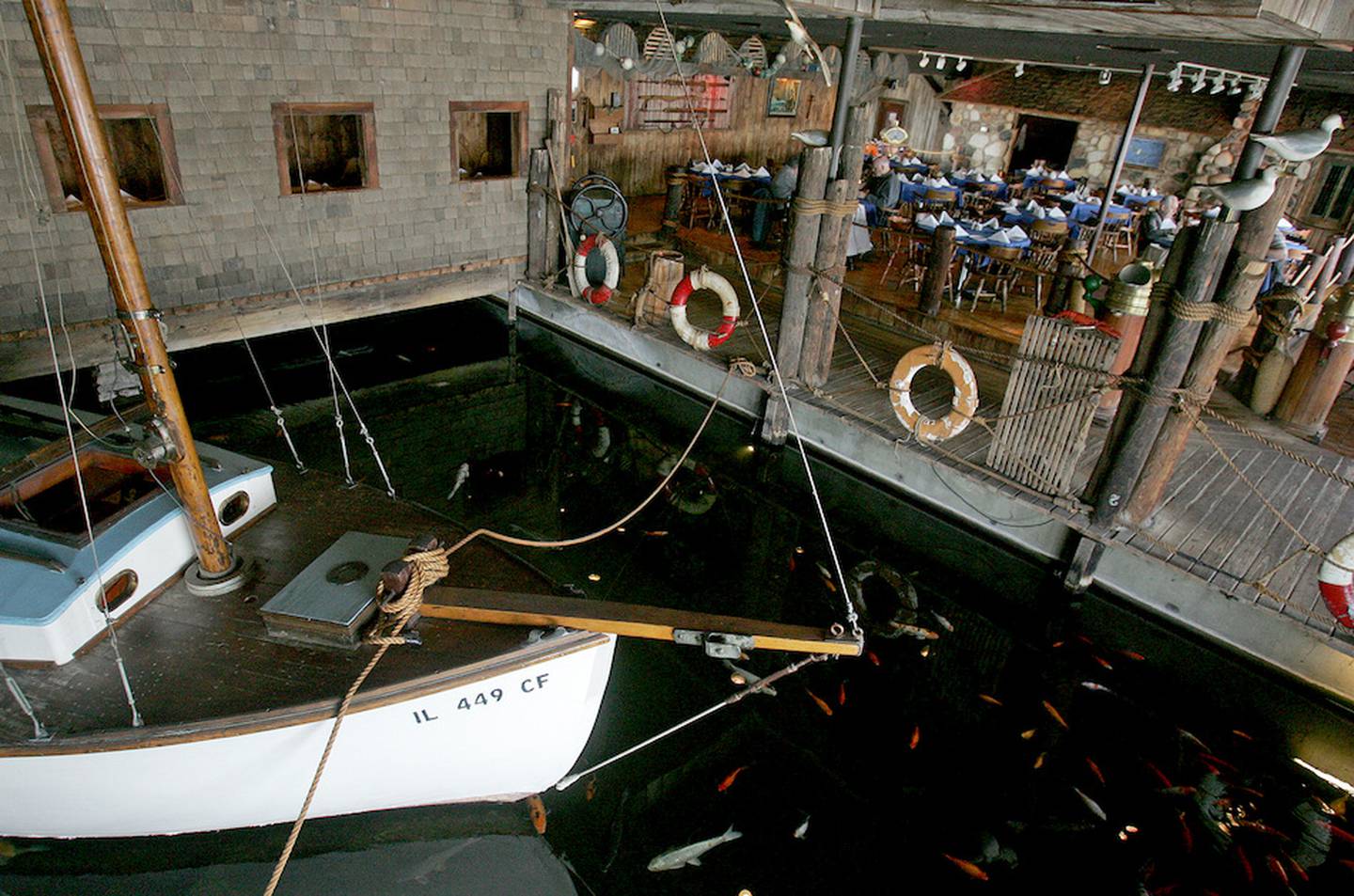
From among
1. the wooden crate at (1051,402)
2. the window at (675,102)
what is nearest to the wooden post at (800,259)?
the wooden crate at (1051,402)

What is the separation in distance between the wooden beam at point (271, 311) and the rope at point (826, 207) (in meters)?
4.69

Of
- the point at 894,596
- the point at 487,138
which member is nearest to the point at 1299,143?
the point at 894,596

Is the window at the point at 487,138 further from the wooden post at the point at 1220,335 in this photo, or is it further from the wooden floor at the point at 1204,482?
the wooden post at the point at 1220,335

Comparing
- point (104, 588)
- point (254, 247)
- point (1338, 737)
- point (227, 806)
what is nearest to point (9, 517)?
point (104, 588)

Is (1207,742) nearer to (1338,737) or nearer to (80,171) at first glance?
(1338,737)

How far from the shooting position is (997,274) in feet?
37.9

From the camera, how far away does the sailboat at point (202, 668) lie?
3637 millimetres

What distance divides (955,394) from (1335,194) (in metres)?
12.6

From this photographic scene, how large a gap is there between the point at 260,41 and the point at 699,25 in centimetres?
775

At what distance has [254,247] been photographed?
30.0ft

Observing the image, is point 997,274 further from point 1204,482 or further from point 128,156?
point 128,156

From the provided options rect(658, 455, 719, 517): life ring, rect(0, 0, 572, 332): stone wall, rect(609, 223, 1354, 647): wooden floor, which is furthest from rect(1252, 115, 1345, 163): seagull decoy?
rect(0, 0, 572, 332): stone wall

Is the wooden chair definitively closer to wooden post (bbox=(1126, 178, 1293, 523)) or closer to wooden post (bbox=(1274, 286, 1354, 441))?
wooden post (bbox=(1274, 286, 1354, 441))

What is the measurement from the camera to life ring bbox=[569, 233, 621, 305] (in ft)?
34.4
